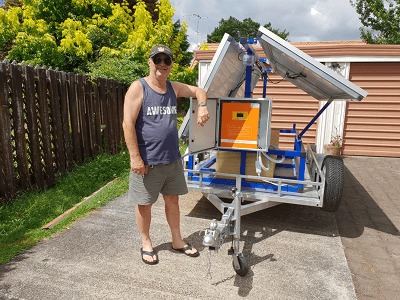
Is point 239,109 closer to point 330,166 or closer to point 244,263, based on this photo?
point 330,166

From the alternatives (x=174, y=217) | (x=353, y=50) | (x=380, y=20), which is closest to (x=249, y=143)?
(x=174, y=217)

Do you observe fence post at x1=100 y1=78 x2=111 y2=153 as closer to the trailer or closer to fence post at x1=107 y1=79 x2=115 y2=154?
fence post at x1=107 y1=79 x2=115 y2=154

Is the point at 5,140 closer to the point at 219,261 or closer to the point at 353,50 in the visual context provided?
the point at 219,261

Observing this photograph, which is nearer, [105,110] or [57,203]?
[57,203]

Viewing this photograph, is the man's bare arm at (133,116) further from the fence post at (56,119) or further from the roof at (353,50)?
the roof at (353,50)

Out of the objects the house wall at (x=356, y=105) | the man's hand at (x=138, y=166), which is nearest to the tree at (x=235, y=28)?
the house wall at (x=356, y=105)

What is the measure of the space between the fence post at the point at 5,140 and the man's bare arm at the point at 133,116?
2348 millimetres

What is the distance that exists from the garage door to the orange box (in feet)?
20.0

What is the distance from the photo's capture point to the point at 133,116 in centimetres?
265

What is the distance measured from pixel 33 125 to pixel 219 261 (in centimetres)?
337

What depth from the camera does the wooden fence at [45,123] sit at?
4094 millimetres

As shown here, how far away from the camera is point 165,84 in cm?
286

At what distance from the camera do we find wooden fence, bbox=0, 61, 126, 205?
4094 mm

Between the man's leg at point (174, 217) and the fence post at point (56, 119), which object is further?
the fence post at point (56, 119)
